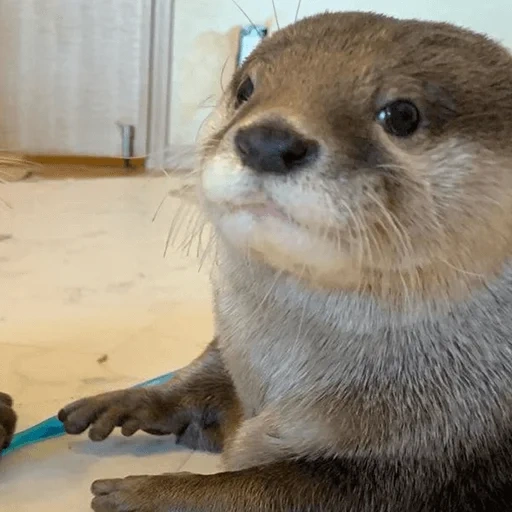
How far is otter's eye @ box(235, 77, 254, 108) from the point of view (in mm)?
1071

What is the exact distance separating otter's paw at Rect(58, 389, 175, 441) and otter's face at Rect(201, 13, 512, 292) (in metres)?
0.45

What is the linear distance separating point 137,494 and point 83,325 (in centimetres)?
69

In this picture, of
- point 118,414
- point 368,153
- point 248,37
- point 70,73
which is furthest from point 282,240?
point 70,73

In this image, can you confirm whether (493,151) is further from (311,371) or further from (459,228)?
(311,371)

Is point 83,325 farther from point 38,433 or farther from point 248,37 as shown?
point 248,37

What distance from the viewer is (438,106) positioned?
37.7 inches

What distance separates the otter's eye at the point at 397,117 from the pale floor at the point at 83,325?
→ 0.60m

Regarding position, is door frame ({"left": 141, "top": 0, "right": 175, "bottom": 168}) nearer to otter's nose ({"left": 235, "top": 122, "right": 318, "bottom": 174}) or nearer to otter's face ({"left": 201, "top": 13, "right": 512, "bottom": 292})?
otter's face ({"left": 201, "top": 13, "right": 512, "bottom": 292})

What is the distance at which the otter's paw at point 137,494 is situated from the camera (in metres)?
1.06

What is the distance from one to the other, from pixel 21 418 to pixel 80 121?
265cm

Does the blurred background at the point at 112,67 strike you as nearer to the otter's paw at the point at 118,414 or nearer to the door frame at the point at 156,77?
the door frame at the point at 156,77

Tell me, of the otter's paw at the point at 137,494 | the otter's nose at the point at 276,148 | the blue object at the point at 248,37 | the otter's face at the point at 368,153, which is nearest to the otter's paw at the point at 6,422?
the otter's paw at the point at 137,494

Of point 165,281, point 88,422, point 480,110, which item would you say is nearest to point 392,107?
point 480,110

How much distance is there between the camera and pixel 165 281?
2.07 m
